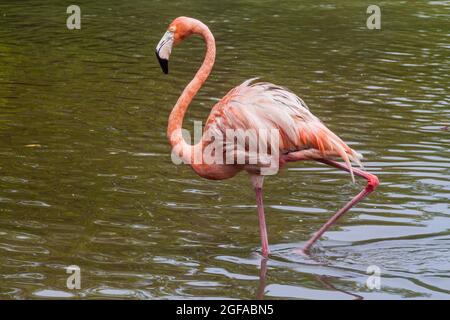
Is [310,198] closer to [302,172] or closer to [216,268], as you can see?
[302,172]

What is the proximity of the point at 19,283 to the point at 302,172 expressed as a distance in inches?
120

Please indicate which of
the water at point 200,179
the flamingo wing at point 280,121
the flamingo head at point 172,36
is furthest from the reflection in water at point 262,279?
the flamingo head at point 172,36

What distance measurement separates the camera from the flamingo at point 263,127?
18.9ft

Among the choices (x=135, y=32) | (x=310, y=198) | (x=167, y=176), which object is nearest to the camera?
(x=310, y=198)

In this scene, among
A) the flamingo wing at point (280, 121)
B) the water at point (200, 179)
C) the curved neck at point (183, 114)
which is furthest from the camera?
the curved neck at point (183, 114)

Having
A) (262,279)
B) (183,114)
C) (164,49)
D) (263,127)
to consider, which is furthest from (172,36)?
(262,279)

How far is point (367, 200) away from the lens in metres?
7.09

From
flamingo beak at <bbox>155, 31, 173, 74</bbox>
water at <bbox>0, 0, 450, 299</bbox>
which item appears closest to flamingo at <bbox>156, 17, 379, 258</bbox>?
flamingo beak at <bbox>155, 31, 173, 74</bbox>

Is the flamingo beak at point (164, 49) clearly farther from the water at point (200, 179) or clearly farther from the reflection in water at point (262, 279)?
the reflection in water at point (262, 279)

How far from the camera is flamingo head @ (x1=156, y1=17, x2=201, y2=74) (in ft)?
19.5

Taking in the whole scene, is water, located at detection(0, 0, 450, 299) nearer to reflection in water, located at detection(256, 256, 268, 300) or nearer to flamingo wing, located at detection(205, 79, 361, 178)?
reflection in water, located at detection(256, 256, 268, 300)

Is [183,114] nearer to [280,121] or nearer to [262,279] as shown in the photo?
[280,121]

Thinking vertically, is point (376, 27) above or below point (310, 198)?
above
